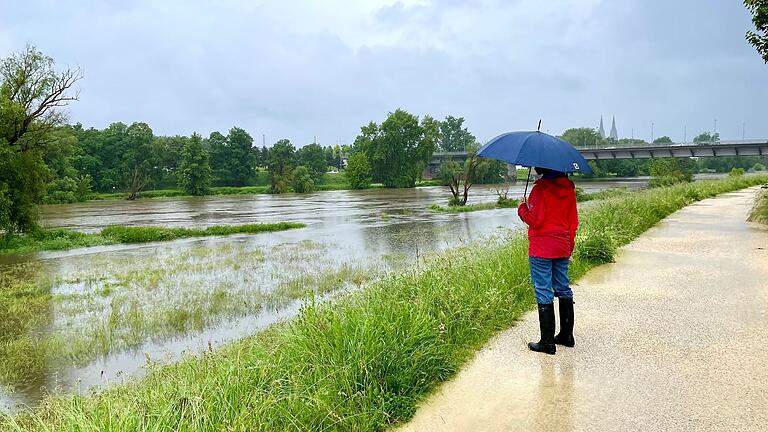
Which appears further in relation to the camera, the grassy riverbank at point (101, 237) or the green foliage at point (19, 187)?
the green foliage at point (19, 187)

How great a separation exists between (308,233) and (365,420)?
71.3 ft

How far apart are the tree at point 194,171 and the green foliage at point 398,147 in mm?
28029

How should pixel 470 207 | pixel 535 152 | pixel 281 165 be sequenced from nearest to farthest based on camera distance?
1. pixel 535 152
2. pixel 470 207
3. pixel 281 165

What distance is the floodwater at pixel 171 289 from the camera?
7633 millimetres

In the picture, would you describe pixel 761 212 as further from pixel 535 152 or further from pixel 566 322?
pixel 535 152

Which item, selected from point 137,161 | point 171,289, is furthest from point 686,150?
point 137,161

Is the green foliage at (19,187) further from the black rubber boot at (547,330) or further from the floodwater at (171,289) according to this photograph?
the black rubber boot at (547,330)

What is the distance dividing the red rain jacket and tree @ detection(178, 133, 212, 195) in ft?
244

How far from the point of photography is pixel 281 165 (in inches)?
3388

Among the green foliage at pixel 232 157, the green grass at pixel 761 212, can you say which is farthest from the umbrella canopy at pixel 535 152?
the green foliage at pixel 232 157

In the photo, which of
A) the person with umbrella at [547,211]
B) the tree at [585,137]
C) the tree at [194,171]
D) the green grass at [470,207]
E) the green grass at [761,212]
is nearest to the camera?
the person with umbrella at [547,211]

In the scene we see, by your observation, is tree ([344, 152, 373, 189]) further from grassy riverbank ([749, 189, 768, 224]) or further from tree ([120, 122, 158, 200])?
grassy riverbank ([749, 189, 768, 224])

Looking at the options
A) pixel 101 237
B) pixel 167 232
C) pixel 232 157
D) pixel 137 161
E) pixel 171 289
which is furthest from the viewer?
pixel 232 157

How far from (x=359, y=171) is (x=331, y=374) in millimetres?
84046
